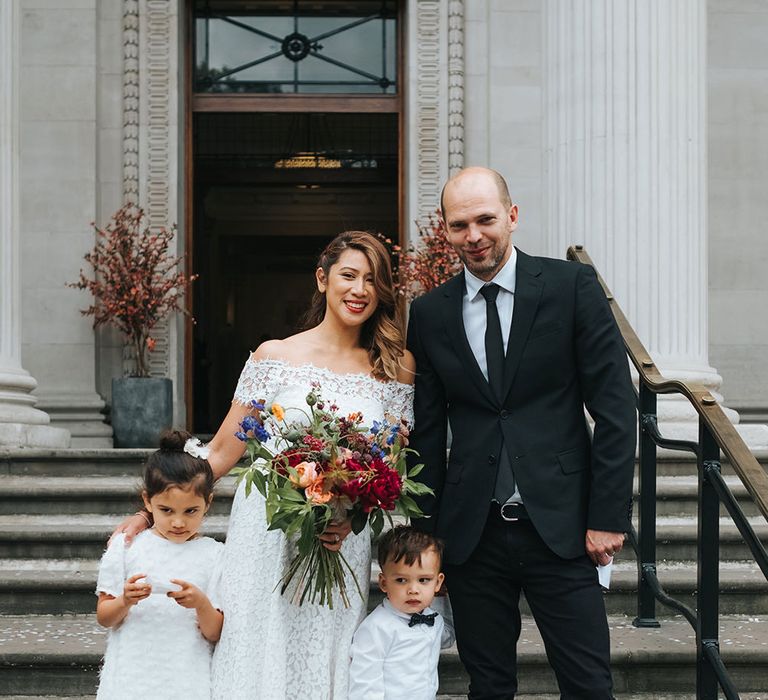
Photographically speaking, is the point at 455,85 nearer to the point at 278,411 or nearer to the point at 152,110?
the point at 152,110

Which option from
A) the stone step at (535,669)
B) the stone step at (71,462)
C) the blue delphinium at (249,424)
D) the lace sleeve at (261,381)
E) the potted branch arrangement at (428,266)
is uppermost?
the potted branch arrangement at (428,266)

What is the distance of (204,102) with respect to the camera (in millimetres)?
9531

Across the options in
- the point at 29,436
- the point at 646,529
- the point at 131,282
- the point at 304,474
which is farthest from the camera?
the point at 131,282

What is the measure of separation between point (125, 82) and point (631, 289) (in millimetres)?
4514

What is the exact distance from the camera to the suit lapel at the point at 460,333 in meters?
3.40

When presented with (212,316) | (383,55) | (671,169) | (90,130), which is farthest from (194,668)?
(212,316)

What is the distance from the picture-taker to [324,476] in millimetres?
3107

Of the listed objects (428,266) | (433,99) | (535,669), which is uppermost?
(433,99)

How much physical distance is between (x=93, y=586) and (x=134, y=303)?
3.63m

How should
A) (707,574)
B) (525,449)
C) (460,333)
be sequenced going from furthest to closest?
(707,574) → (460,333) → (525,449)

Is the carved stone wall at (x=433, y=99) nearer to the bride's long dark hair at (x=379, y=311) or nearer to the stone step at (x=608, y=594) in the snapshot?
the stone step at (x=608, y=594)

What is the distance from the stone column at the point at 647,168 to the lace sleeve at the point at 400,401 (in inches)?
146

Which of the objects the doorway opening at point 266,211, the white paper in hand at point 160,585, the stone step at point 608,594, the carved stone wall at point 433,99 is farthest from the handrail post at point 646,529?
the doorway opening at point 266,211

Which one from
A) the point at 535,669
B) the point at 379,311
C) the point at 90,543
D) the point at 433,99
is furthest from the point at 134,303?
the point at 379,311
